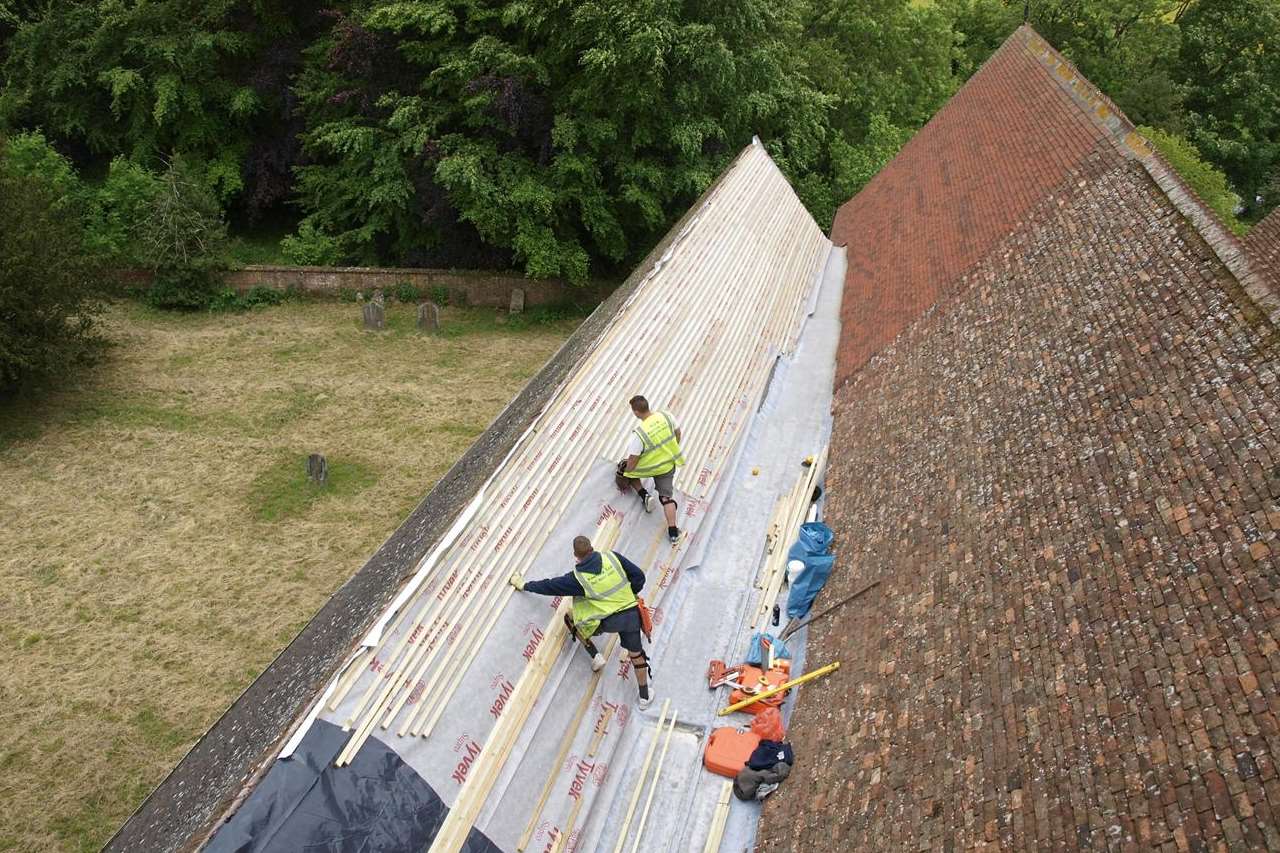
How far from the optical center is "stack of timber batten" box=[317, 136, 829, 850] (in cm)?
690

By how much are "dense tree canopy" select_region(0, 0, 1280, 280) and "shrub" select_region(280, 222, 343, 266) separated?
0.31 feet

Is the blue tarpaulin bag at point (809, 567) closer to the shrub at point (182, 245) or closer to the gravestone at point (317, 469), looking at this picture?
the gravestone at point (317, 469)

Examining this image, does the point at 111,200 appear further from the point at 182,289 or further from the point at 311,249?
the point at 311,249

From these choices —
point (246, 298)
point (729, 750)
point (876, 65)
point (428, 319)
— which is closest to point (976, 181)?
point (729, 750)

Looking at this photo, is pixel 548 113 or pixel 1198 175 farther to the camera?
pixel 1198 175

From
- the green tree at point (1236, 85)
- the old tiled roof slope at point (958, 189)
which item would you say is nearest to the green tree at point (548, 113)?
the old tiled roof slope at point (958, 189)

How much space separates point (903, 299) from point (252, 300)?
705 inches

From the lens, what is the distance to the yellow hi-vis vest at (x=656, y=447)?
9.88 m

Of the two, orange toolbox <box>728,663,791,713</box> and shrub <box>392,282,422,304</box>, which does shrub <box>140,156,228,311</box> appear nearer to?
shrub <box>392,282,422,304</box>

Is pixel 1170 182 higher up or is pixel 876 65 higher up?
pixel 876 65

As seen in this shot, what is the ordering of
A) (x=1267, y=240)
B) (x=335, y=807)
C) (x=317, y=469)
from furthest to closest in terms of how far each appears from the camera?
(x=1267, y=240) < (x=317, y=469) < (x=335, y=807)

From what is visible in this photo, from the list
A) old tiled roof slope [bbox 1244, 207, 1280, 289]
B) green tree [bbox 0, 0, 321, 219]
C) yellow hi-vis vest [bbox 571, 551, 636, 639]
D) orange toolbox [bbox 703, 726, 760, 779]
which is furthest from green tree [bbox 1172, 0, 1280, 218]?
yellow hi-vis vest [bbox 571, 551, 636, 639]

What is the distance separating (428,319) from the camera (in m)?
23.9

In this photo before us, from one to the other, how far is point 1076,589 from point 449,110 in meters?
21.2
